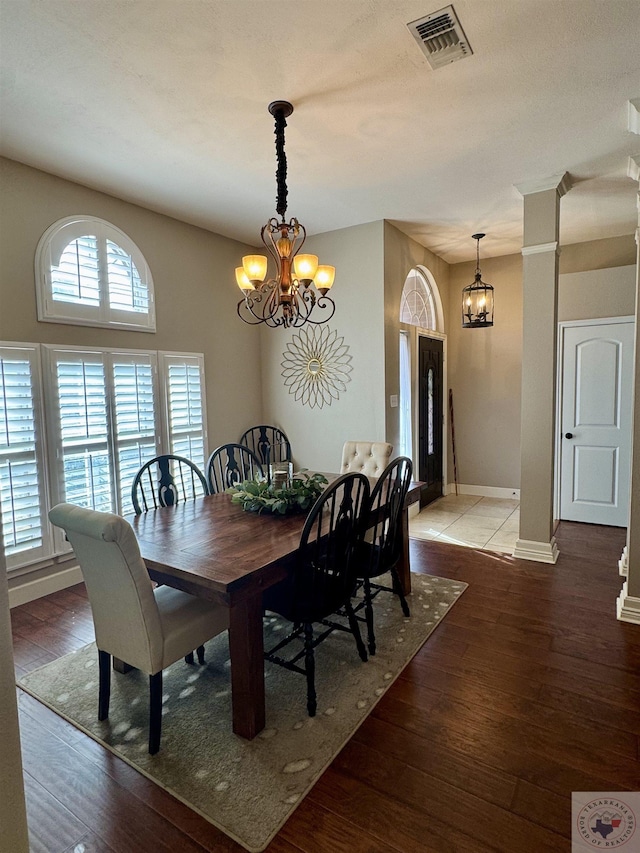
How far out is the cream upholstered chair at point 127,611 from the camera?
1.74m

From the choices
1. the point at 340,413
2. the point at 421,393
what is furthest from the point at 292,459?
the point at 421,393

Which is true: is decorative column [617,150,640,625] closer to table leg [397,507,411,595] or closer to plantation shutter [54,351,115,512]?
table leg [397,507,411,595]

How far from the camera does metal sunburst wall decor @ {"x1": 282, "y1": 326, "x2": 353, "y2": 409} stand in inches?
184

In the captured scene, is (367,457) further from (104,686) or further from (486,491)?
(486,491)

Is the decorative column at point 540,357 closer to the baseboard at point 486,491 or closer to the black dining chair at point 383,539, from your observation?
the black dining chair at point 383,539

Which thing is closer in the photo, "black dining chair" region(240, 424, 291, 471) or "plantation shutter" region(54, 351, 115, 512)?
"plantation shutter" region(54, 351, 115, 512)

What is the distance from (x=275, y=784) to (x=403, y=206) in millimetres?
4113

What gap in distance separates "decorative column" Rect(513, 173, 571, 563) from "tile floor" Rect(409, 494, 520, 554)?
466 millimetres

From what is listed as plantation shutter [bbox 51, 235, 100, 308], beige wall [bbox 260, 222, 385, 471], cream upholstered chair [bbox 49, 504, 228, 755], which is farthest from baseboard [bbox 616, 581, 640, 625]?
plantation shutter [bbox 51, 235, 100, 308]

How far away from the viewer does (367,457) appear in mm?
3643

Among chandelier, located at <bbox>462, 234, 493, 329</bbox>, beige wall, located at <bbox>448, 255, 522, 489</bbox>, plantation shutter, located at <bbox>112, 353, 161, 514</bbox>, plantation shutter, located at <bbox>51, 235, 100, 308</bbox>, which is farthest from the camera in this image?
beige wall, located at <bbox>448, 255, 522, 489</bbox>

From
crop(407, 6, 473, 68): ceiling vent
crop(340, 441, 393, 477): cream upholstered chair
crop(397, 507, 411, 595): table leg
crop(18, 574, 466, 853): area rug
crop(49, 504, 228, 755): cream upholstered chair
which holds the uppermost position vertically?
crop(407, 6, 473, 68): ceiling vent

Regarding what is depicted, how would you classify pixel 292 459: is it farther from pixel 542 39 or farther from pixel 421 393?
pixel 542 39

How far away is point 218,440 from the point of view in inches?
184
